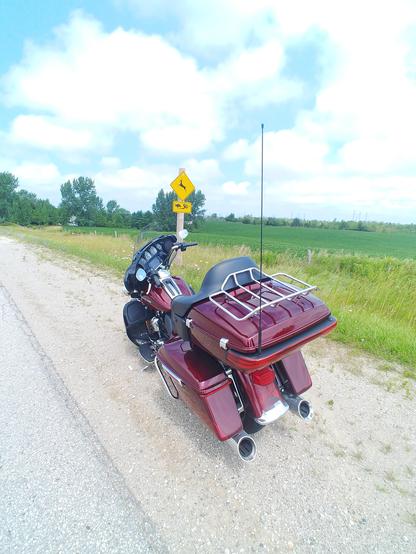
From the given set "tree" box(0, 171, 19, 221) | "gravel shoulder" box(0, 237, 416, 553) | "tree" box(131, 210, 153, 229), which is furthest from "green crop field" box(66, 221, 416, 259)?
"tree" box(0, 171, 19, 221)

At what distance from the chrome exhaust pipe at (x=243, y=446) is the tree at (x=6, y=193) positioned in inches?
2693

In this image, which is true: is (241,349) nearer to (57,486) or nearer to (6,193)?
(57,486)

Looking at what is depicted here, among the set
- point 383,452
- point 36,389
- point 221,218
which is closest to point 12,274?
point 36,389

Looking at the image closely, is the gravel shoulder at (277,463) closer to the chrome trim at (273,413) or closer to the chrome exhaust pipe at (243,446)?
the chrome exhaust pipe at (243,446)

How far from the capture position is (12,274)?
24.3 feet

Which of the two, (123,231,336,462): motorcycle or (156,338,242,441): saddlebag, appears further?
(156,338,242,441): saddlebag

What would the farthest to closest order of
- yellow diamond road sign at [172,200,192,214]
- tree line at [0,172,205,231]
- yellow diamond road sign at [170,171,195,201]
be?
tree line at [0,172,205,231] → yellow diamond road sign at [170,171,195,201] → yellow diamond road sign at [172,200,192,214]

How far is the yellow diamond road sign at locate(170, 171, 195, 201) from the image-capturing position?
690 centimetres

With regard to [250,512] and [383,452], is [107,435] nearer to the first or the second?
[250,512]

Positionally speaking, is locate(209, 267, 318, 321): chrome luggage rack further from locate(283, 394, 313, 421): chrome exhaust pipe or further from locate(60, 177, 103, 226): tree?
locate(60, 177, 103, 226): tree

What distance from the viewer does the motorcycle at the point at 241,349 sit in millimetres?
1484

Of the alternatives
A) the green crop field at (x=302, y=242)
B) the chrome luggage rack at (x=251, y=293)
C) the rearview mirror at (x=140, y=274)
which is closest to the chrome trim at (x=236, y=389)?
the chrome luggage rack at (x=251, y=293)

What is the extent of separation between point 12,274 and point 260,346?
7.93 metres

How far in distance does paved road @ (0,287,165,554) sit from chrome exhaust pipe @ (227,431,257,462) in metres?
0.55
